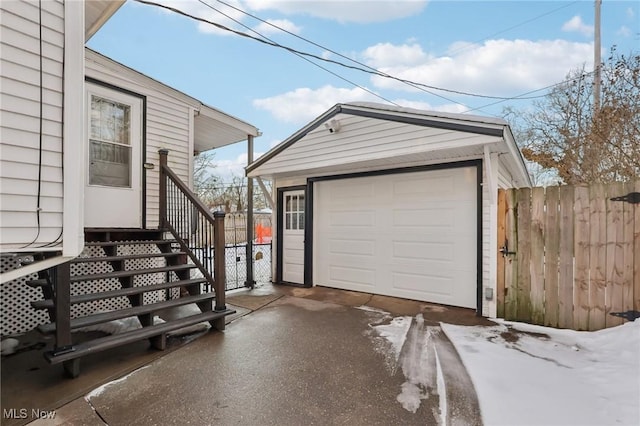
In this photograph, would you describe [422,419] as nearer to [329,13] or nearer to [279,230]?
[279,230]

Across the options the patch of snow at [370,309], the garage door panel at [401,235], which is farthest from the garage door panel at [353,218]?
the patch of snow at [370,309]

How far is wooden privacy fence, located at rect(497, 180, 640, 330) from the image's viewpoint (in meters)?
3.39

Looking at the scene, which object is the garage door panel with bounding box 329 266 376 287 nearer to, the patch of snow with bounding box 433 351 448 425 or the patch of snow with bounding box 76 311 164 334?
the patch of snow with bounding box 433 351 448 425

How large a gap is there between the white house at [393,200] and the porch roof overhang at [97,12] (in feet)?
10.00

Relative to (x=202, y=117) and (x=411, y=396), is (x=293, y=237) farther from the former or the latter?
(x=411, y=396)

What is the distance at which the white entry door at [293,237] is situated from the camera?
618cm

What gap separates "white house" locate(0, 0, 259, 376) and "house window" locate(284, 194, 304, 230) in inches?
75.1

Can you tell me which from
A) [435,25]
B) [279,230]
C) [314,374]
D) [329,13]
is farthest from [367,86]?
[314,374]

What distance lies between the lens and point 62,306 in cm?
257

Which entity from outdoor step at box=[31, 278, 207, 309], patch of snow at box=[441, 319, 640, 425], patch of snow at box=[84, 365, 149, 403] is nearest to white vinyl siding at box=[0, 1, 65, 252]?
outdoor step at box=[31, 278, 207, 309]

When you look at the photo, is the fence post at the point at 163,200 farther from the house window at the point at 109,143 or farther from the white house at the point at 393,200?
the white house at the point at 393,200

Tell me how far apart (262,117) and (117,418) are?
13899mm
